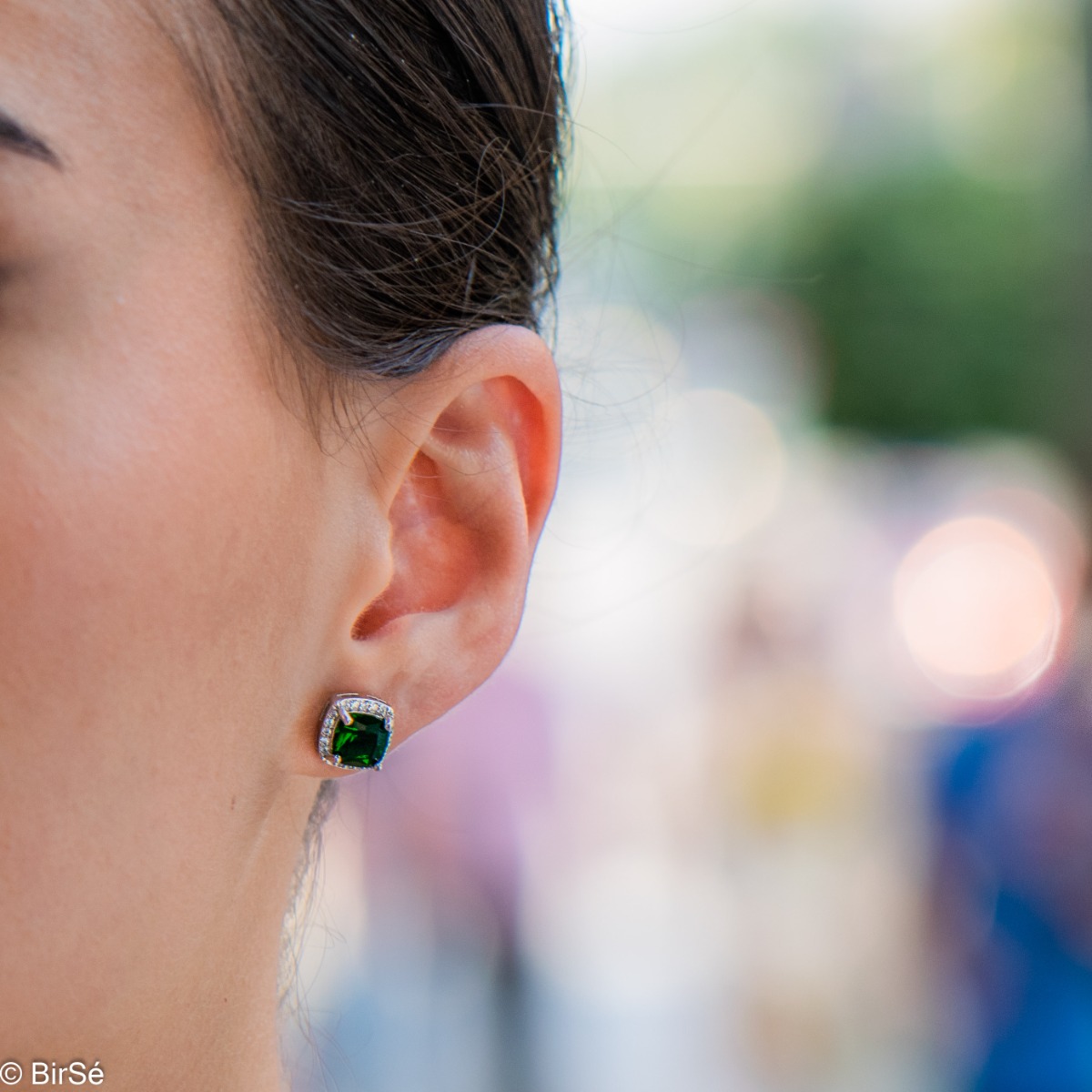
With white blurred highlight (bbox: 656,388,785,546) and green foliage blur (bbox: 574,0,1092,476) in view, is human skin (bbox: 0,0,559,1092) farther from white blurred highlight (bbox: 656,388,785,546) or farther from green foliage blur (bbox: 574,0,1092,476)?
green foliage blur (bbox: 574,0,1092,476)

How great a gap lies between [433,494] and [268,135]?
0.37 meters

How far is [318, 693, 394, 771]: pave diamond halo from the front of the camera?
1160mm

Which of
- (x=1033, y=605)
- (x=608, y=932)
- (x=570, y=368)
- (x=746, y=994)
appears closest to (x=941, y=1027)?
(x=746, y=994)

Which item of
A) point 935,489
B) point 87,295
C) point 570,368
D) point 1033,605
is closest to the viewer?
point 87,295

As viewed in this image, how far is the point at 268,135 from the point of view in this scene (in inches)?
43.1

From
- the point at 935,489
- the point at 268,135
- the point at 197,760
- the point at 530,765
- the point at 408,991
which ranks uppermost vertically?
the point at 935,489

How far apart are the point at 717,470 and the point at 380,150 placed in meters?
3.29

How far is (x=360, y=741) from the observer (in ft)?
3.85

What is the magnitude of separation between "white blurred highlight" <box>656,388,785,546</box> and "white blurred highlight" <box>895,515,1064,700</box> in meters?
0.94

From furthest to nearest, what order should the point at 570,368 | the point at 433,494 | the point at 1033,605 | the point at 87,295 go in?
the point at 1033,605, the point at 570,368, the point at 433,494, the point at 87,295

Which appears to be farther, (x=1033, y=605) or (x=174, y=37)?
(x=1033, y=605)

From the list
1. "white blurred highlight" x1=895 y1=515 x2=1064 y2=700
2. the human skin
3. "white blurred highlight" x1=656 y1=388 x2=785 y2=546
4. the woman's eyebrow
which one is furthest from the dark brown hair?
"white blurred highlight" x1=895 y1=515 x2=1064 y2=700

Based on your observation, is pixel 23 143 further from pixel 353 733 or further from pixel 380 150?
pixel 353 733

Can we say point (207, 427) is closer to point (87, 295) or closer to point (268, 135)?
point (87, 295)
